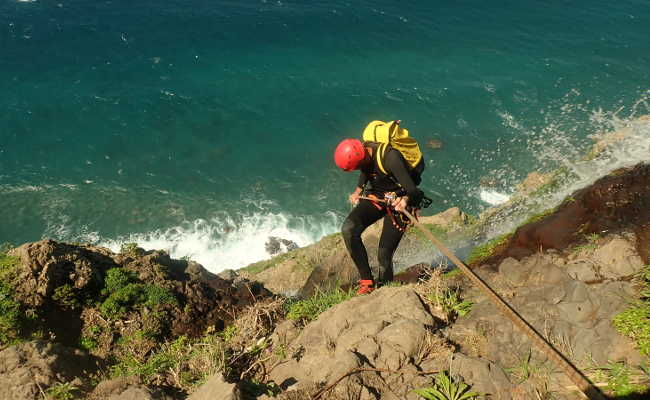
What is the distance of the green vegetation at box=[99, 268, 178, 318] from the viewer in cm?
789

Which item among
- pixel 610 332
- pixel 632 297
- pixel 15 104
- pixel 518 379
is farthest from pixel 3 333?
pixel 15 104

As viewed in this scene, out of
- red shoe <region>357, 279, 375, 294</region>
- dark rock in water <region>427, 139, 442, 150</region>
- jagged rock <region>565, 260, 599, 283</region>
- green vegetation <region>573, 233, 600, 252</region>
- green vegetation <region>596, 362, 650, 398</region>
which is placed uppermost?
green vegetation <region>596, 362, 650, 398</region>

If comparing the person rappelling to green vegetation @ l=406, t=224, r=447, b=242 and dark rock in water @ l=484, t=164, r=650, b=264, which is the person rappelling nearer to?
dark rock in water @ l=484, t=164, r=650, b=264

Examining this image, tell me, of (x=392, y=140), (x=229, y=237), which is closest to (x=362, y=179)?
(x=392, y=140)

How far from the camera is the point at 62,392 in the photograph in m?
5.05

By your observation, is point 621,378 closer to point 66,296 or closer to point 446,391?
point 446,391

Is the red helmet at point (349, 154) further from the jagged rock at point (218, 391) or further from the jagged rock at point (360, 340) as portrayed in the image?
the jagged rock at point (218, 391)

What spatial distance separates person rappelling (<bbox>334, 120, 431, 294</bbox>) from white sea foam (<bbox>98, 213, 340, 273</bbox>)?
12.3 m

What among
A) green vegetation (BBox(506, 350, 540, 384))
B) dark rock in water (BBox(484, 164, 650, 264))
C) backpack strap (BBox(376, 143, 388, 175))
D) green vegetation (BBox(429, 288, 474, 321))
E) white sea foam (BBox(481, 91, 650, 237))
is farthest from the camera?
white sea foam (BBox(481, 91, 650, 237))

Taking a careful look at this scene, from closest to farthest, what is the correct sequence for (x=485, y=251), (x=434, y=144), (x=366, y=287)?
(x=366, y=287) < (x=485, y=251) < (x=434, y=144)

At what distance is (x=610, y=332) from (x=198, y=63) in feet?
97.9

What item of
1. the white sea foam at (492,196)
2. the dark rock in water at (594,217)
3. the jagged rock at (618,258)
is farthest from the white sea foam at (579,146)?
the jagged rock at (618,258)

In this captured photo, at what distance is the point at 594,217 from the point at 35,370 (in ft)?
34.2

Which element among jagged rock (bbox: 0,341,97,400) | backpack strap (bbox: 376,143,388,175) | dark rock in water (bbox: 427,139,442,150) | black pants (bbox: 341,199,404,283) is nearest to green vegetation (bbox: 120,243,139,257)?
jagged rock (bbox: 0,341,97,400)
